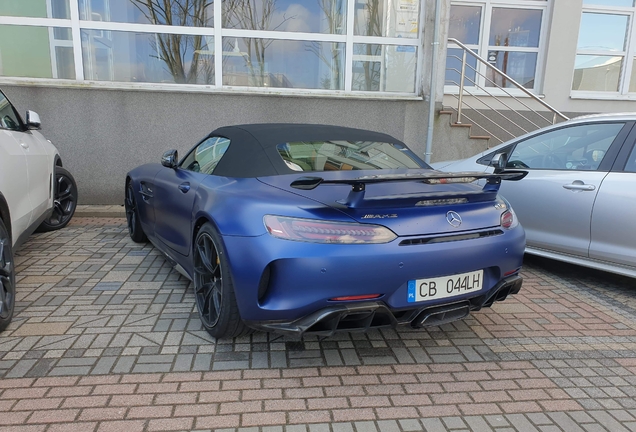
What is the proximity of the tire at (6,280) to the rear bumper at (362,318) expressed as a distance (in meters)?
1.71

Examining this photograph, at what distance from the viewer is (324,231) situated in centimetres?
237

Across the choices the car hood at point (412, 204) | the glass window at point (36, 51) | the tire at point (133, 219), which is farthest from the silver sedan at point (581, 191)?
the glass window at point (36, 51)

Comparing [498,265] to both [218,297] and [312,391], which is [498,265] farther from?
[218,297]

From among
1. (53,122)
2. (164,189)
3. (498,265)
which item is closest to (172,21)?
(53,122)

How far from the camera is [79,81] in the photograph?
6.81 meters

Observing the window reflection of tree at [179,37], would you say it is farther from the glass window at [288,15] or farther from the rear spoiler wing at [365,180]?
the rear spoiler wing at [365,180]

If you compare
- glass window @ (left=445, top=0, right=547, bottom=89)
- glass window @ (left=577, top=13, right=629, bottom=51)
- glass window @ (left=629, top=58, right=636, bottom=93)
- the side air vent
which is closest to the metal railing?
glass window @ (left=445, top=0, right=547, bottom=89)

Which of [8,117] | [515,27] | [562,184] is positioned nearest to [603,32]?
[515,27]

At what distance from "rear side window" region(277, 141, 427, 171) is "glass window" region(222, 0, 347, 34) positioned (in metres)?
4.56

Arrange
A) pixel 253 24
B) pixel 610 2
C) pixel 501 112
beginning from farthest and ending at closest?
pixel 610 2
pixel 501 112
pixel 253 24

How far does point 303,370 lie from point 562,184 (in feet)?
9.89

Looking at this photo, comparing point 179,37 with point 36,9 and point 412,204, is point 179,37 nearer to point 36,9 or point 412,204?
point 36,9

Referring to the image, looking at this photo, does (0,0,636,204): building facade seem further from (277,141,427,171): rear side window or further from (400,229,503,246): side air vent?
(400,229,503,246): side air vent

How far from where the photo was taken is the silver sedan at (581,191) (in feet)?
12.6
